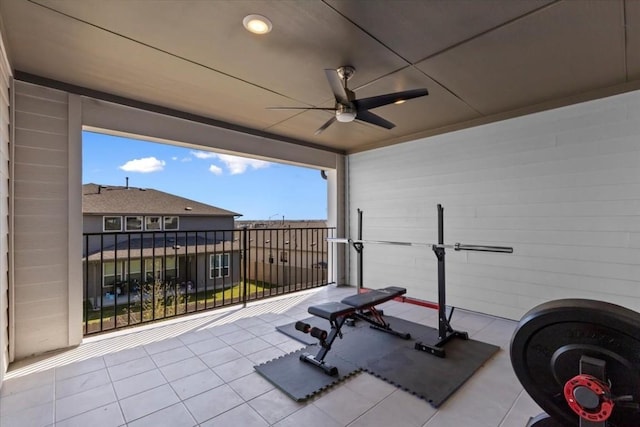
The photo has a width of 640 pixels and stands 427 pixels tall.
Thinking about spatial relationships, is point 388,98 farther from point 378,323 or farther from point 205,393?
point 205,393

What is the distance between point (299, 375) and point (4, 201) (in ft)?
9.04

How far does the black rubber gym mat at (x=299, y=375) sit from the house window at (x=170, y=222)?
33.0 ft

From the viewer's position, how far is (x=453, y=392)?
2113 millimetres

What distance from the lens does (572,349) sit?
128cm

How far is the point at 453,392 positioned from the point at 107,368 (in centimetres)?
278

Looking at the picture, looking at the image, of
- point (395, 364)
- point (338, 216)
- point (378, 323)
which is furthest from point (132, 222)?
point (395, 364)

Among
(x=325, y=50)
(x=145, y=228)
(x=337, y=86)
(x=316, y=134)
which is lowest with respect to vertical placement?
(x=145, y=228)

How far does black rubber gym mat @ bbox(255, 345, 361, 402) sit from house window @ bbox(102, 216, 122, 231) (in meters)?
9.64

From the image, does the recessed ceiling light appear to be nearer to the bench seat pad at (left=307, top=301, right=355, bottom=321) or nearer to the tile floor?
the bench seat pad at (left=307, top=301, right=355, bottom=321)

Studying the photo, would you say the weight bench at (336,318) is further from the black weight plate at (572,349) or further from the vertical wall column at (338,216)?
the vertical wall column at (338,216)

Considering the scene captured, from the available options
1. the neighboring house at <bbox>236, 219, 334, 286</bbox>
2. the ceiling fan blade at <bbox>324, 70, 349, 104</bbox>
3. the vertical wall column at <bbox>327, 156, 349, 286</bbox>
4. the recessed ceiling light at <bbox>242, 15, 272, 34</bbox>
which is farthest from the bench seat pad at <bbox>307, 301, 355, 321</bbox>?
the vertical wall column at <bbox>327, 156, 349, 286</bbox>

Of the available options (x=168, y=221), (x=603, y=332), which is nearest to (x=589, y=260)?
(x=603, y=332)

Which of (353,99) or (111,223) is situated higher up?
(353,99)

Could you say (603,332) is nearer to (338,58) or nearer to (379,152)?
(338,58)
